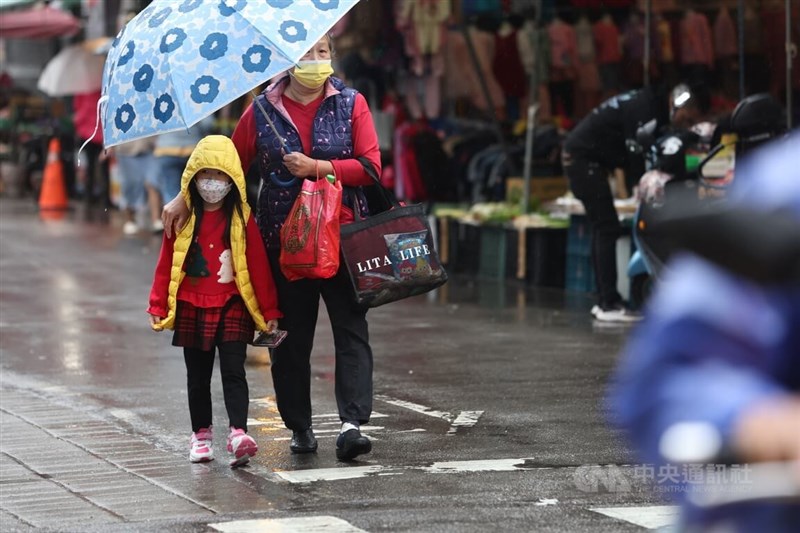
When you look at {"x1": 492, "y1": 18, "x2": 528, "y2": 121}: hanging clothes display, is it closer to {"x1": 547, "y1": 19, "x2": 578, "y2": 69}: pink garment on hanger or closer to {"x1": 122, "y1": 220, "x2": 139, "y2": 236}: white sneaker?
{"x1": 547, "y1": 19, "x2": 578, "y2": 69}: pink garment on hanger

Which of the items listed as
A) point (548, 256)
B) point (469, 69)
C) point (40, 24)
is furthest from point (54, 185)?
point (548, 256)

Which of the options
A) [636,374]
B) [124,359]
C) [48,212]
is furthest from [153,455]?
[48,212]

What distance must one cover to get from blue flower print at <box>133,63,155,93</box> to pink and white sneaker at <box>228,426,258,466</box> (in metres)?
1.51

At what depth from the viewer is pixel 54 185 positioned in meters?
27.5

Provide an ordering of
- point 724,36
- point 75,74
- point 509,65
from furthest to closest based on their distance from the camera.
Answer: point 75,74
point 509,65
point 724,36

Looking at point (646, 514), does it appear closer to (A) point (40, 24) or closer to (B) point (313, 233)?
(B) point (313, 233)

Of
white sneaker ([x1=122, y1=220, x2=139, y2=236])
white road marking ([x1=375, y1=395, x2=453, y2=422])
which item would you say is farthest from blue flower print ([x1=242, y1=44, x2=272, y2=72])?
white sneaker ([x1=122, y1=220, x2=139, y2=236])

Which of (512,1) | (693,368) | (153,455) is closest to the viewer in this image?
(693,368)

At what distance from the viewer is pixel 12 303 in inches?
545

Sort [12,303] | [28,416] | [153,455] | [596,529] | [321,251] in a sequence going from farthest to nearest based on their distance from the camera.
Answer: [12,303], [28,416], [153,455], [321,251], [596,529]

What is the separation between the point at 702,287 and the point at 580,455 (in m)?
4.97

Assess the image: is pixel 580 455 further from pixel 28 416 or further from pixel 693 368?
pixel 693 368

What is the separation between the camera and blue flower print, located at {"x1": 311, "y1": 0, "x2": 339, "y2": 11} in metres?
6.86

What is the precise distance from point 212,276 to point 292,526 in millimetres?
1683
